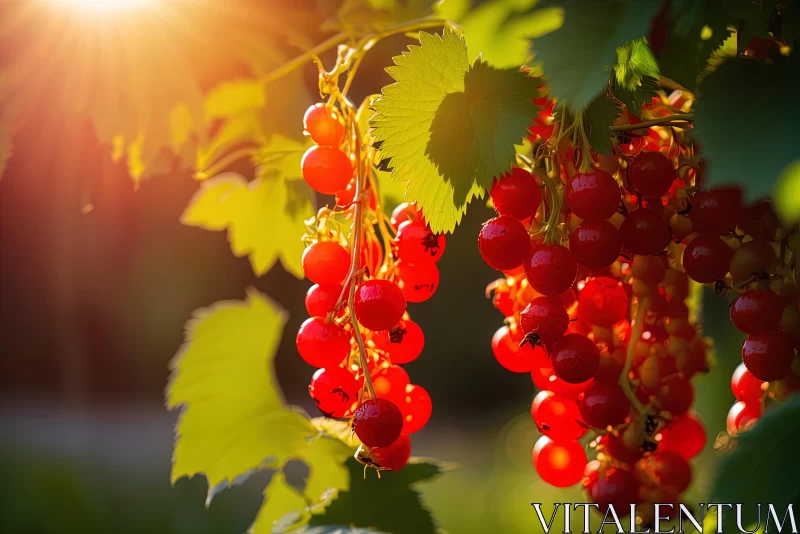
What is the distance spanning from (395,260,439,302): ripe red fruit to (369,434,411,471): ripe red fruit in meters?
0.09

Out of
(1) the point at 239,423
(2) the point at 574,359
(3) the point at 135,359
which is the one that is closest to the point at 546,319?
(2) the point at 574,359

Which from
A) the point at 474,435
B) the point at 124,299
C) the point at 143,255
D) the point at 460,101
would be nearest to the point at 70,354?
the point at 124,299

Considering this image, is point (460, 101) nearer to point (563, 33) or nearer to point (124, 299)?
point (563, 33)

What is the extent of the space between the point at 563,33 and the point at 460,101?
97mm

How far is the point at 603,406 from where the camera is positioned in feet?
1.57

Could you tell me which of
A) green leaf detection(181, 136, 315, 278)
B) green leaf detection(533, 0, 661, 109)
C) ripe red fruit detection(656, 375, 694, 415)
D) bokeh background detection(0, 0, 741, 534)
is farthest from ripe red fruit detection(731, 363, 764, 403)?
bokeh background detection(0, 0, 741, 534)

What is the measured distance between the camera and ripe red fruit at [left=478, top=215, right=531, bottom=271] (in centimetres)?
44

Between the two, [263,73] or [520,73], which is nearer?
[520,73]

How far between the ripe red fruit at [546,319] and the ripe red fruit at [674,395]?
11 centimetres

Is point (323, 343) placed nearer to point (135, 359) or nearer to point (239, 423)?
point (239, 423)

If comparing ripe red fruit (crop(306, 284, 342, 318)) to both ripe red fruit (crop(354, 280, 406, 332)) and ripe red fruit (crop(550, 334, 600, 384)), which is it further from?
ripe red fruit (crop(550, 334, 600, 384))

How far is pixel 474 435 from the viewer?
4.07 m

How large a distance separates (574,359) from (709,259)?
0.09 m

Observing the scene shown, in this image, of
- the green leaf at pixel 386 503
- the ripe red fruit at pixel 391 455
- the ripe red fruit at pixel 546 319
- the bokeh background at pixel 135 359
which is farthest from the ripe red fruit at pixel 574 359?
the bokeh background at pixel 135 359
